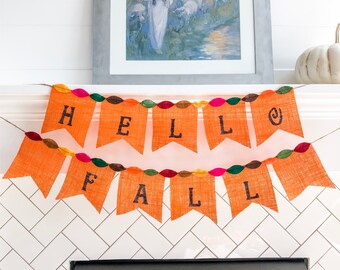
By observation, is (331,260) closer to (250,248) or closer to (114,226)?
(250,248)

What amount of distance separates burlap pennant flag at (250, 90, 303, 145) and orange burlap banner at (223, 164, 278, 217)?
120 millimetres

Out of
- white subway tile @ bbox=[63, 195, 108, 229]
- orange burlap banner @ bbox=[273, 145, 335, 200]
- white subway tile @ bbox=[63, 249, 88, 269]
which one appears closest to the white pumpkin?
orange burlap banner @ bbox=[273, 145, 335, 200]

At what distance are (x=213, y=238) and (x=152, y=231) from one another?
197mm

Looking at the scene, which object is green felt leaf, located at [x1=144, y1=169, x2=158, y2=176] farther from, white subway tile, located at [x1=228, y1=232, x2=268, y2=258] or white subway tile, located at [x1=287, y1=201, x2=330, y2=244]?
white subway tile, located at [x1=287, y1=201, x2=330, y2=244]

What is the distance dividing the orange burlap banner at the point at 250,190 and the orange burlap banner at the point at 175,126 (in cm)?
16

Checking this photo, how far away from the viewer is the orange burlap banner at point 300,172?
4.65 feet

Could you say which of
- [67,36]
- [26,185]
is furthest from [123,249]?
[67,36]

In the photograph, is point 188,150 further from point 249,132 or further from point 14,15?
point 14,15

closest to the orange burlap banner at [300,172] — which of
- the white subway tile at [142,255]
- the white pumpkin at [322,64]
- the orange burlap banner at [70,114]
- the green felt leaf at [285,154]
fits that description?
the green felt leaf at [285,154]

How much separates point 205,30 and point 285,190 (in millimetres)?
678

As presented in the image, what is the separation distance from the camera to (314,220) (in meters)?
1.54

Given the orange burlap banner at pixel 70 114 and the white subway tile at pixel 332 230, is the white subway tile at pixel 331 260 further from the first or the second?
the orange burlap banner at pixel 70 114

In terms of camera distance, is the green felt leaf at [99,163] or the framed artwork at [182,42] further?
the framed artwork at [182,42]

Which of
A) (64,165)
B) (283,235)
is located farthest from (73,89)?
(283,235)
